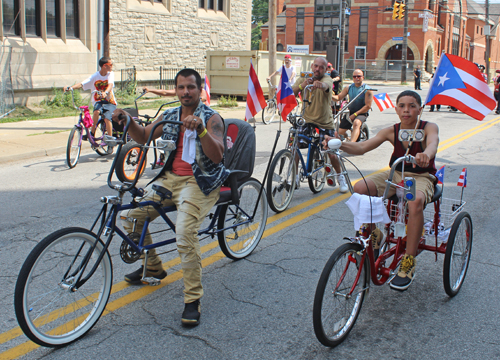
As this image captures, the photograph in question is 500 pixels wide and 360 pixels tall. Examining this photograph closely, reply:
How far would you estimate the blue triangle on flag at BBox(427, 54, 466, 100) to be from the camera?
12.9 feet

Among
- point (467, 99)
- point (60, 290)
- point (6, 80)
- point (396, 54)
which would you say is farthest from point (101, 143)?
point (396, 54)

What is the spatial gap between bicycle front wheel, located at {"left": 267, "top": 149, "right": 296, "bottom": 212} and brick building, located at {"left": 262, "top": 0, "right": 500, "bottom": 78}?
151 feet

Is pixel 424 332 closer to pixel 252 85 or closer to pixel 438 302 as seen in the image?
pixel 438 302

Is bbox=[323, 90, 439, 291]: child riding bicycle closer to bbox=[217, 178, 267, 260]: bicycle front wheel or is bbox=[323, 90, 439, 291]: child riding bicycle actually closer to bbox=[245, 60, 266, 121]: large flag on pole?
bbox=[217, 178, 267, 260]: bicycle front wheel

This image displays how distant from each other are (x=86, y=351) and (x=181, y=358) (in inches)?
24.9

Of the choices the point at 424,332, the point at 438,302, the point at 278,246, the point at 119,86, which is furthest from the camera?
the point at 119,86

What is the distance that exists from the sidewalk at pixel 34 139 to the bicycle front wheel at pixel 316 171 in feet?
18.8

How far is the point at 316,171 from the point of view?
7.26 m

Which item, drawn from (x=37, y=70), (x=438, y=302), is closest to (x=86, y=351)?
(x=438, y=302)

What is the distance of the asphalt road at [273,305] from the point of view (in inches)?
135

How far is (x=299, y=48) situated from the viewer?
39.0 meters

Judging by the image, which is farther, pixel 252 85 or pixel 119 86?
pixel 119 86

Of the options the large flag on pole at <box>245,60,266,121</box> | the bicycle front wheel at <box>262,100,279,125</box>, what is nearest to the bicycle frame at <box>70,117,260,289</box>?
the large flag on pole at <box>245,60,266,121</box>

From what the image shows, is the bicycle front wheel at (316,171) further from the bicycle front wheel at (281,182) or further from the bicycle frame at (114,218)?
the bicycle frame at (114,218)
